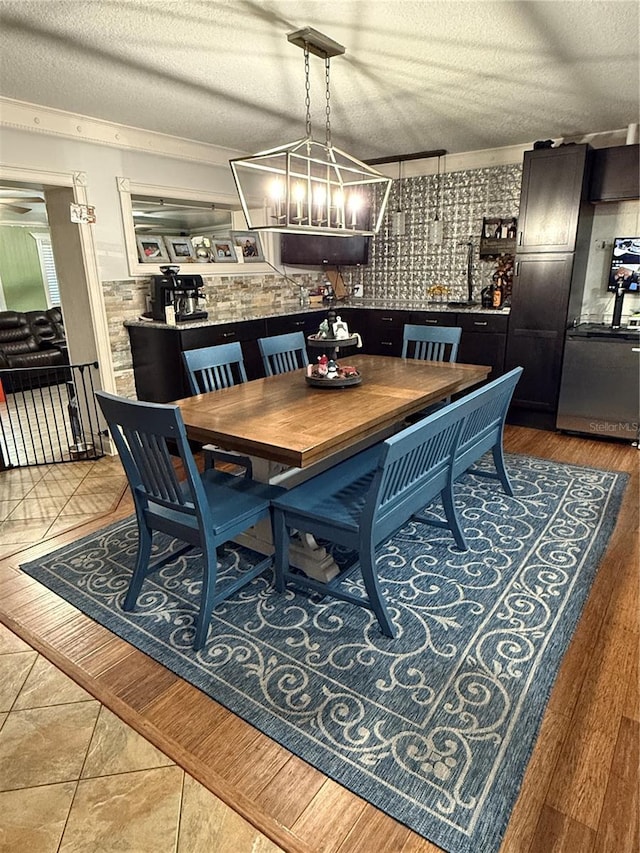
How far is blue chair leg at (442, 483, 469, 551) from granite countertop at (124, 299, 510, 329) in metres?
2.35

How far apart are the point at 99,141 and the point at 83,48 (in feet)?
4.54

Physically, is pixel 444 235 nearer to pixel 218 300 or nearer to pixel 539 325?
pixel 539 325

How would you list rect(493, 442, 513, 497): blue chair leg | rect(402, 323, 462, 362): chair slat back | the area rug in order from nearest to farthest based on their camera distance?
the area rug → rect(493, 442, 513, 497): blue chair leg → rect(402, 323, 462, 362): chair slat back

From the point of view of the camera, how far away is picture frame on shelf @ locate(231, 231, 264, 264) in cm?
512

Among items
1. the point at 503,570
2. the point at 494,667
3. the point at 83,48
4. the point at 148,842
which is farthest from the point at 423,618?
the point at 83,48

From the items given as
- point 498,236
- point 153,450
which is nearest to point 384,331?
point 498,236

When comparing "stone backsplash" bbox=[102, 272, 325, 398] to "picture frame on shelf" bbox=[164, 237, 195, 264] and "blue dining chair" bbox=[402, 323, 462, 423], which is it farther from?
"blue dining chair" bbox=[402, 323, 462, 423]

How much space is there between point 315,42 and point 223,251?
9.24ft

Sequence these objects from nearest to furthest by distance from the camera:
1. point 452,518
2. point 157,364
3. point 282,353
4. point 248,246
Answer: point 452,518 → point 282,353 → point 157,364 → point 248,246

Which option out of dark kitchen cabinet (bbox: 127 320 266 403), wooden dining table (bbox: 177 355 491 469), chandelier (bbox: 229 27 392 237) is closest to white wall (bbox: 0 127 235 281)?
dark kitchen cabinet (bbox: 127 320 266 403)

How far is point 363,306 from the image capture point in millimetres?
5629

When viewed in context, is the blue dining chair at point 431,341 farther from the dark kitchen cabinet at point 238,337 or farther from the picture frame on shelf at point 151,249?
the picture frame on shelf at point 151,249

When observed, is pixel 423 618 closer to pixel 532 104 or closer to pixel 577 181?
pixel 532 104

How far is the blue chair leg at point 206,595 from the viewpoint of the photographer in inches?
79.0
